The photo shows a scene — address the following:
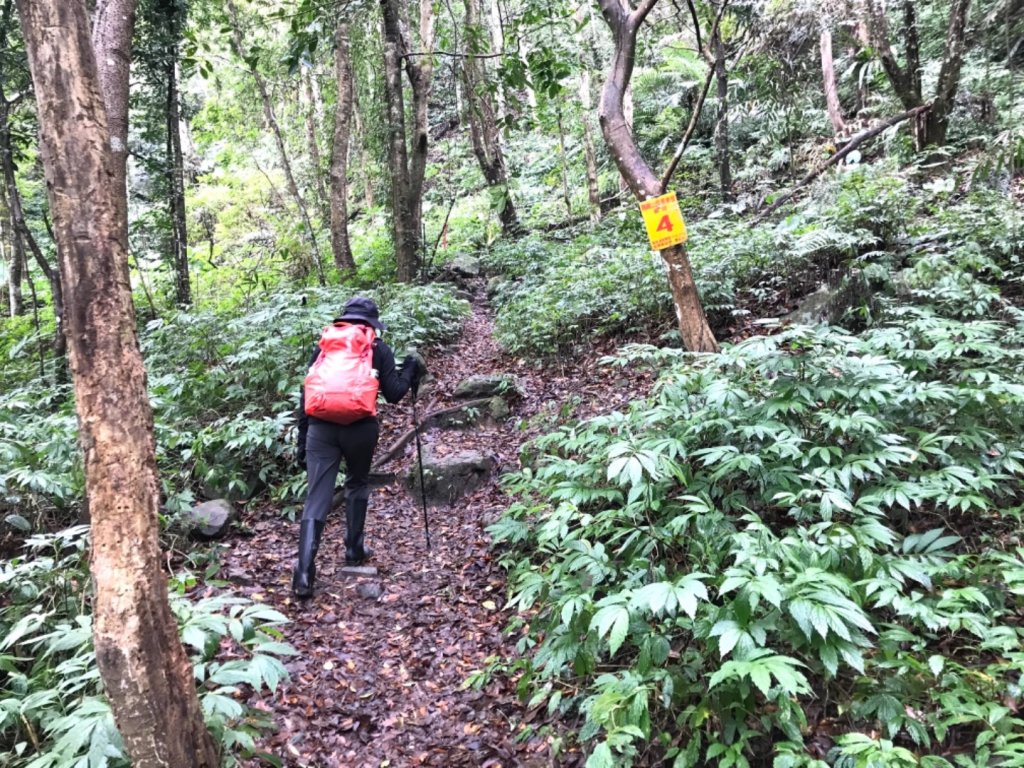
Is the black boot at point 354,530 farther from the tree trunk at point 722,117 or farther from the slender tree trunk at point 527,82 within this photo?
the tree trunk at point 722,117

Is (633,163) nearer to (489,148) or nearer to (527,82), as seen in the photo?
(527,82)

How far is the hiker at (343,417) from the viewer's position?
4.68 metres

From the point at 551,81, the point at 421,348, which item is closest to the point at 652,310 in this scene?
the point at 551,81

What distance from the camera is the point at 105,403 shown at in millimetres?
2086

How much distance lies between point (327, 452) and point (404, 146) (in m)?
8.46

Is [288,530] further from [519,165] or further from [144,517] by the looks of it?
[519,165]

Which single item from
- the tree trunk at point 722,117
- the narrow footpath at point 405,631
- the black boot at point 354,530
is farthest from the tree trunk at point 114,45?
the tree trunk at point 722,117

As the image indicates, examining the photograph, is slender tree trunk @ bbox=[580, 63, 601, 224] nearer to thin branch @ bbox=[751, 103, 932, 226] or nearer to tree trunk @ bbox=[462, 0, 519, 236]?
tree trunk @ bbox=[462, 0, 519, 236]

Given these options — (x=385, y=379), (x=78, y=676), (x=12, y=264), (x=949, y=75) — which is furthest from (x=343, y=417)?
(x=12, y=264)

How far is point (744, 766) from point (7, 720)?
9.69 feet

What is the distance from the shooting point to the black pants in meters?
4.76

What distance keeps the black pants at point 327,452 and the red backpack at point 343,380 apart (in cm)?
10

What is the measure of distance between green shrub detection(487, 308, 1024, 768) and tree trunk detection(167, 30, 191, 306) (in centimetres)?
976

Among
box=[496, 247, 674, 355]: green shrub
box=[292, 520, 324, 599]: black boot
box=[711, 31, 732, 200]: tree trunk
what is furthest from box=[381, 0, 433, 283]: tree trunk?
box=[292, 520, 324, 599]: black boot
